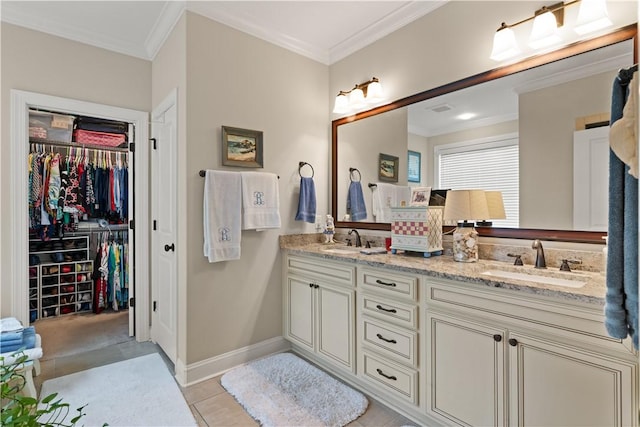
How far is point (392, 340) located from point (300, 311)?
0.93m

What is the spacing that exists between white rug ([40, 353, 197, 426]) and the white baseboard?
9 centimetres

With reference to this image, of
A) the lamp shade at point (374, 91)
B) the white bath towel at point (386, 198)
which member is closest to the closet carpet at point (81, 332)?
the white bath towel at point (386, 198)

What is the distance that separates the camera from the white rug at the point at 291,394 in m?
1.95

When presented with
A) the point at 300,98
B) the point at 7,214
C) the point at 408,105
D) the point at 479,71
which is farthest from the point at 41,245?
the point at 479,71

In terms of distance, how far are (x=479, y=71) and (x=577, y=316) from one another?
1563mm

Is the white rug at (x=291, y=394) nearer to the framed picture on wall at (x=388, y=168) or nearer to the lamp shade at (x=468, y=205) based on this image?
the lamp shade at (x=468, y=205)

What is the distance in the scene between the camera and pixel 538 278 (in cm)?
162

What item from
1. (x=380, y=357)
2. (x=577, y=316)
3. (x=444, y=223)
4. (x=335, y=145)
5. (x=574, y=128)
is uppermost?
(x=335, y=145)

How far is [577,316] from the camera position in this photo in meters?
1.28

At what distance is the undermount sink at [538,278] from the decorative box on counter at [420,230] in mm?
461

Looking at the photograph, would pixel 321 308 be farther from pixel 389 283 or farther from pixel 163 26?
pixel 163 26

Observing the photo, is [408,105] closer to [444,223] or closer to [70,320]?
[444,223]

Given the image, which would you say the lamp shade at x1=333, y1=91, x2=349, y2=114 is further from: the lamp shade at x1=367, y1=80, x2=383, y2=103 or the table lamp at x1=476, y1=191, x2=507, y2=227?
the table lamp at x1=476, y1=191, x2=507, y2=227

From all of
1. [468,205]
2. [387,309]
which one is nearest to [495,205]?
[468,205]
